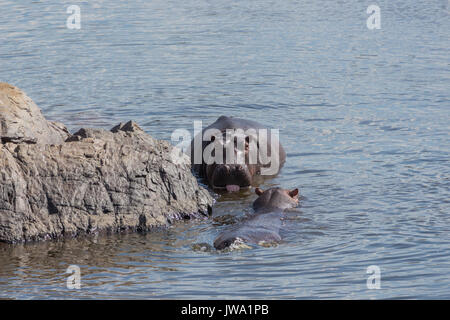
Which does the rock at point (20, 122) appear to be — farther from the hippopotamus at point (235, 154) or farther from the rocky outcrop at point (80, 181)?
the hippopotamus at point (235, 154)

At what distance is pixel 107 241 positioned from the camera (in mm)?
7879

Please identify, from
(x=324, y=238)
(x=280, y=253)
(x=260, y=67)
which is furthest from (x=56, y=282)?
(x=260, y=67)

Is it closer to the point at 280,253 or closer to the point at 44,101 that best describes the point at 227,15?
the point at 44,101

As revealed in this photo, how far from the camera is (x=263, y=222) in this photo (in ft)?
27.3

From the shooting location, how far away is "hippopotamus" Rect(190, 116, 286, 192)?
10.4 metres

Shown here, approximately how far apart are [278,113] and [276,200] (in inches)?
189

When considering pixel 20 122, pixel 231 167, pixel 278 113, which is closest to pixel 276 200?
pixel 231 167

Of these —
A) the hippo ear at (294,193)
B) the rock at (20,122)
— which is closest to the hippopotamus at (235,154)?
the hippo ear at (294,193)

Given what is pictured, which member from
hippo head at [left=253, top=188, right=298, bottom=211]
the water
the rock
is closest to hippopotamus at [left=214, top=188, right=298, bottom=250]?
hippo head at [left=253, top=188, right=298, bottom=211]

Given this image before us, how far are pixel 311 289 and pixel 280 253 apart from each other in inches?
40.0

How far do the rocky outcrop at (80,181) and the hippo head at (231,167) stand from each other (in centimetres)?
148

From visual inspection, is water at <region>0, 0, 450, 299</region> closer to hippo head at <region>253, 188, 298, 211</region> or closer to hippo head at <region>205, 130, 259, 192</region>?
hippo head at <region>253, 188, 298, 211</region>

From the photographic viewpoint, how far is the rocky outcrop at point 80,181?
7812 millimetres

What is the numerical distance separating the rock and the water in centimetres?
124
